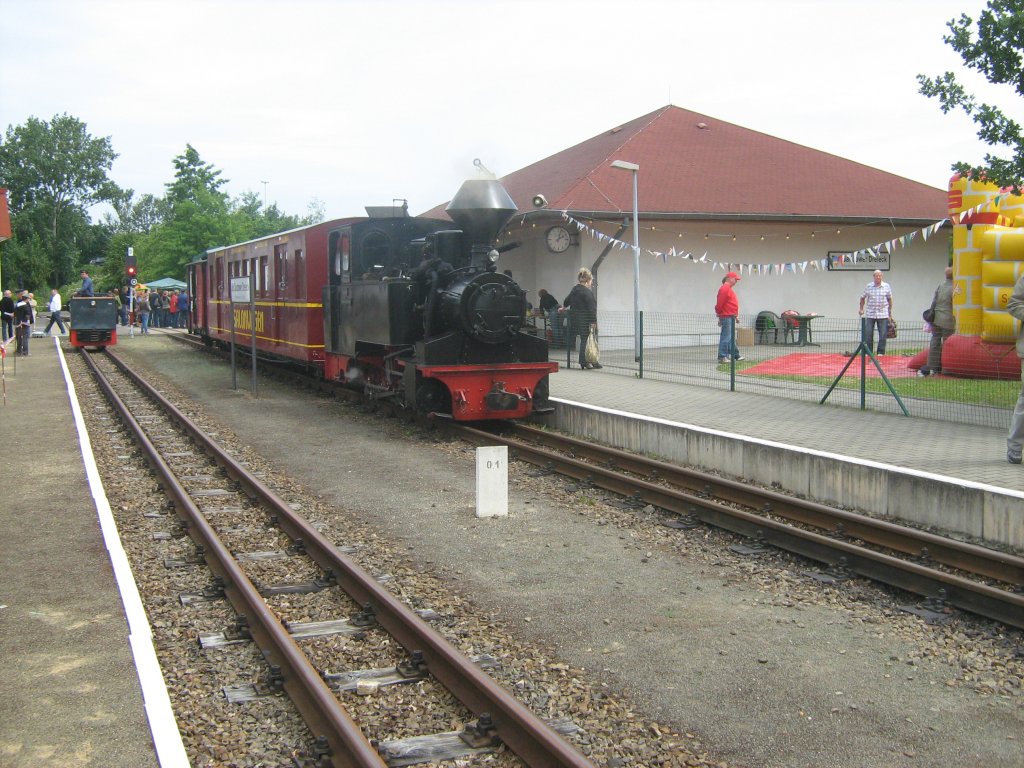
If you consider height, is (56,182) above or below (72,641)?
above

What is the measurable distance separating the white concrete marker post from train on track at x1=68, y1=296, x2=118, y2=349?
76.9ft

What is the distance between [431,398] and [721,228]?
1366 cm

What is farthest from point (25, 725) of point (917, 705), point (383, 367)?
point (383, 367)

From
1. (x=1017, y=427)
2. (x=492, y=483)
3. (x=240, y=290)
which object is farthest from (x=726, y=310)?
(x=492, y=483)

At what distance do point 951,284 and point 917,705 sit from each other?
12682 millimetres

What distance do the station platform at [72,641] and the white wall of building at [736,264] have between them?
49.3 feet

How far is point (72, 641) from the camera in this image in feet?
17.1

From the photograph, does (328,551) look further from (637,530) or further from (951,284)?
(951,284)

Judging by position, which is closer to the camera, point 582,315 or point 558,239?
point 582,315

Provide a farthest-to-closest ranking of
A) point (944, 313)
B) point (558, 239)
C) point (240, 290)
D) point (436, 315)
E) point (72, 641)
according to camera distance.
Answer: point (558, 239) < point (240, 290) < point (944, 313) < point (436, 315) < point (72, 641)

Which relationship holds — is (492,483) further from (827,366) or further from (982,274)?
(982,274)

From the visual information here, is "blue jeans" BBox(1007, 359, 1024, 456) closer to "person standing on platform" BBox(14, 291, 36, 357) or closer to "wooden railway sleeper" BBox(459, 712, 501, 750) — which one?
"wooden railway sleeper" BBox(459, 712, 501, 750)

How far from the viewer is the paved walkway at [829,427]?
343 inches

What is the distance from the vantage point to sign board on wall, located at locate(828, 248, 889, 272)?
24.8 meters
